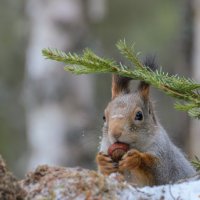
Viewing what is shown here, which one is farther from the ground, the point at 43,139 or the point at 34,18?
the point at 34,18

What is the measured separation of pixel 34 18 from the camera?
7855 millimetres

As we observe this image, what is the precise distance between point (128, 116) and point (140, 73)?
0.84 meters

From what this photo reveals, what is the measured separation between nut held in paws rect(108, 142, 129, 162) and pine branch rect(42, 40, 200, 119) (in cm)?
52

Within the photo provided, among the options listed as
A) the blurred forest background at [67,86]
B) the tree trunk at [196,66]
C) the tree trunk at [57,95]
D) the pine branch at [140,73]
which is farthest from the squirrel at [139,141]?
the tree trunk at [196,66]

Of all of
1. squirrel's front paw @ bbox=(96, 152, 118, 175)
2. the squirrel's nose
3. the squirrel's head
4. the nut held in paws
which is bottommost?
squirrel's front paw @ bbox=(96, 152, 118, 175)

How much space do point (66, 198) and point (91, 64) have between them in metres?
0.56

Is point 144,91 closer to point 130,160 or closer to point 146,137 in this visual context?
point 146,137

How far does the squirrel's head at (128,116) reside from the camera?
3184 millimetres

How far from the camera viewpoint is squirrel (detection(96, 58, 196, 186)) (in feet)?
9.80

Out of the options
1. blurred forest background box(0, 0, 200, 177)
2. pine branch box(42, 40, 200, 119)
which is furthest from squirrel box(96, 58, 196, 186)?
blurred forest background box(0, 0, 200, 177)

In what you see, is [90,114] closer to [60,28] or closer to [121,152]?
[60,28]

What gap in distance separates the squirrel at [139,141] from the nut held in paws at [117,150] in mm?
17

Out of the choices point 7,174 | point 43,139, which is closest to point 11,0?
point 43,139

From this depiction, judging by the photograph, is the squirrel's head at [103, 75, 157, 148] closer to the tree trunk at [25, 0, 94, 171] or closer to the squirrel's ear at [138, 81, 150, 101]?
the squirrel's ear at [138, 81, 150, 101]
